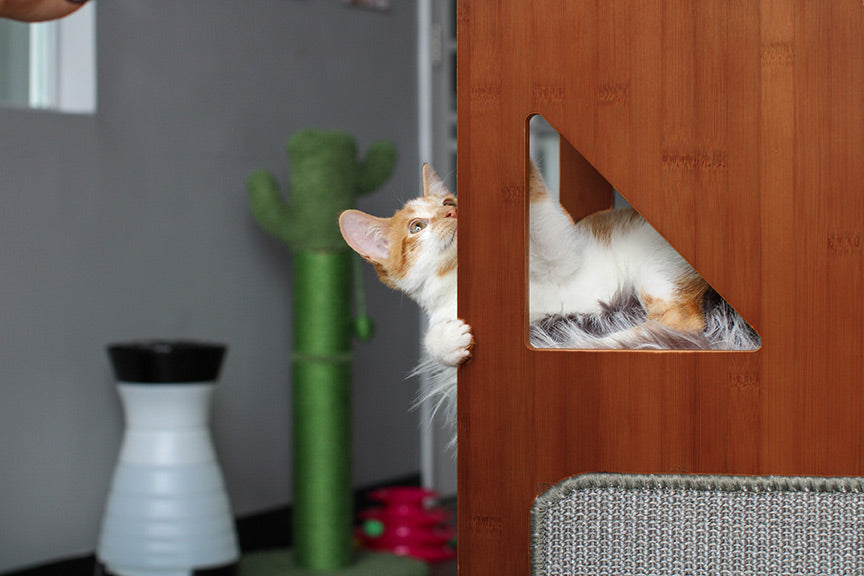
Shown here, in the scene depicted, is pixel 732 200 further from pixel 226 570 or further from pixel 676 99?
pixel 226 570

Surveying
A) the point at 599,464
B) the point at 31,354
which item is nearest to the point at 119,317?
the point at 31,354

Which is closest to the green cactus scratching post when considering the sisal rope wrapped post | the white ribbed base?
the sisal rope wrapped post

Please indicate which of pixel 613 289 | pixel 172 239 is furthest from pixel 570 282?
pixel 172 239

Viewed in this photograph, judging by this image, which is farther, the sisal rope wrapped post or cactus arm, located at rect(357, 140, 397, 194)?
cactus arm, located at rect(357, 140, 397, 194)

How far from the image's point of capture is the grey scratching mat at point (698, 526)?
64 centimetres

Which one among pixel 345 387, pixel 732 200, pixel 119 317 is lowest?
pixel 345 387

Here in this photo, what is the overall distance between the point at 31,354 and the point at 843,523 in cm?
185

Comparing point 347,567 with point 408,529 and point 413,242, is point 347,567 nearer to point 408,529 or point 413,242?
point 408,529

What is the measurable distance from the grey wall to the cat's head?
1.35m

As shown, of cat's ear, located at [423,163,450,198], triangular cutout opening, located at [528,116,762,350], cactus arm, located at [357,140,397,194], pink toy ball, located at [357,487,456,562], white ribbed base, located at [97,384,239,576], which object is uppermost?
cactus arm, located at [357,140,397,194]

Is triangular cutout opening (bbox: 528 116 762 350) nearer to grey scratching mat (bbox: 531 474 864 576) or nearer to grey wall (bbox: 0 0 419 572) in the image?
grey scratching mat (bbox: 531 474 864 576)

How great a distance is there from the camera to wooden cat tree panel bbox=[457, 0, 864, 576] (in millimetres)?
633

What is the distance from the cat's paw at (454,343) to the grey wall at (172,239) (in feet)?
5.19

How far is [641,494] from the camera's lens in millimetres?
663
